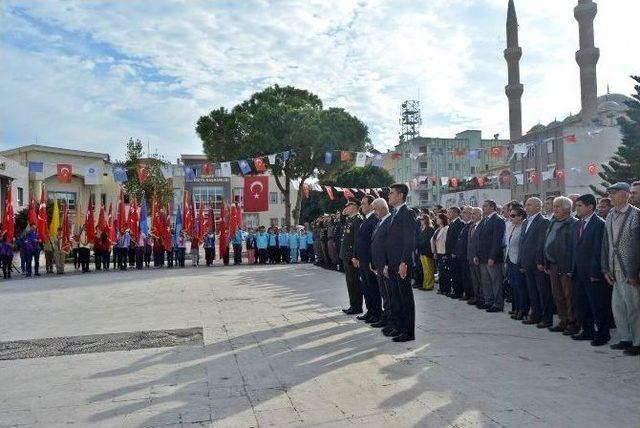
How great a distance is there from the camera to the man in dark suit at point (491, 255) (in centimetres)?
950

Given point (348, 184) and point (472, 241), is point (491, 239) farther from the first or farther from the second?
point (348, 184)

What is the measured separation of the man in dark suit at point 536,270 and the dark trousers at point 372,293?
7.15 feet

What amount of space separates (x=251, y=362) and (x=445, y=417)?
2.61 m

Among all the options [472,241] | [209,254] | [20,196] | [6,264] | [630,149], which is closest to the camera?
[472,241]

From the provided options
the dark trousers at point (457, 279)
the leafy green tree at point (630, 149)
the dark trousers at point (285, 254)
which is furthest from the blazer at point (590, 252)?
the leafy green tree at point (630, 149)

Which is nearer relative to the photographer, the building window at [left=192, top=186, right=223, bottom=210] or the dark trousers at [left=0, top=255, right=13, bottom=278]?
the dark trousers at [left=0, top=255, right=13, bottom=278]

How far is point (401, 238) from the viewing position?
7.55 metres

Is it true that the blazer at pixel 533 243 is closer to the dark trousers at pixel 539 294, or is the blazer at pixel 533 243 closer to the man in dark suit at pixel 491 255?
the dark trousers at pixel 539 294

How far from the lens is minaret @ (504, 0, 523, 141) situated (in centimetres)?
5422

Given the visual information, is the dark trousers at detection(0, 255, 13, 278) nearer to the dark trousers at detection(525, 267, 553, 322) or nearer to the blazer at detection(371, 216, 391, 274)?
the blazer at detection(371, 216, 391, 274)

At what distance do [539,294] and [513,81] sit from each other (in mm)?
50765

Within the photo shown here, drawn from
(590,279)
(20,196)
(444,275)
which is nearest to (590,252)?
(590,279)

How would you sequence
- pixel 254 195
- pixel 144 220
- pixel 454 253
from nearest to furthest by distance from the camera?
pixel 454 253 < pixel 144 220 < pixel 254 195

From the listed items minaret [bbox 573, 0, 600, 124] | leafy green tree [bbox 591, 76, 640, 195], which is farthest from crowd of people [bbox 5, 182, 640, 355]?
minaret [bbox 573, 0, 600, 124]
